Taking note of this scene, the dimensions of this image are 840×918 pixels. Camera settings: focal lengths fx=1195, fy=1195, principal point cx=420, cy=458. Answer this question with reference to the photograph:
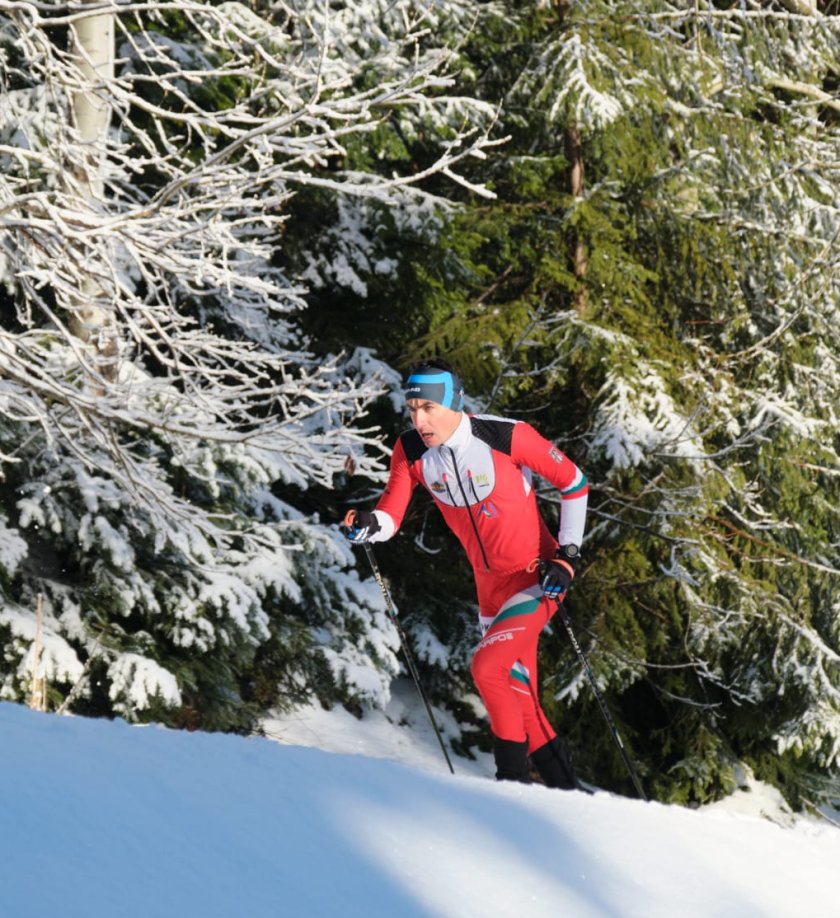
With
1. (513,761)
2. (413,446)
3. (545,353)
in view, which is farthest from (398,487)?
(545,353)

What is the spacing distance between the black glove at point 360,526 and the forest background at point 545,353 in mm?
2285

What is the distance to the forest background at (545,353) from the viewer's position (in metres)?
7.98

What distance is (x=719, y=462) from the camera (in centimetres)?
1116

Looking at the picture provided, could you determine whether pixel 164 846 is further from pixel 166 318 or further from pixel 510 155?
pixel 510 155

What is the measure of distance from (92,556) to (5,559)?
30.1 inches

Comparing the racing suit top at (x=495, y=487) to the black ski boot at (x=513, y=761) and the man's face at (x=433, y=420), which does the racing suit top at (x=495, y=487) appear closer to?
the man's face at (x=433, y=420)

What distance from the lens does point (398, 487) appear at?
221 inches

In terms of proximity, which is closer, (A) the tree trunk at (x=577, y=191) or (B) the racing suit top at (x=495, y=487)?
(B) the racing suit top at (x=495, y=487)

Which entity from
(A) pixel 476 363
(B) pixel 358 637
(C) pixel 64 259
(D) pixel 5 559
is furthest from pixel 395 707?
(C) pixel 64 259

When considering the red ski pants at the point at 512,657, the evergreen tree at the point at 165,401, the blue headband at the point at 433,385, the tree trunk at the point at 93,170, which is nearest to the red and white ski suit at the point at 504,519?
the red ski pants at the point at 512,657

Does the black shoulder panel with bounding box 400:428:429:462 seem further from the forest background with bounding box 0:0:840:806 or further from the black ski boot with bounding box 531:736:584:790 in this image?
the forest background with bounding box 0:0:840:806

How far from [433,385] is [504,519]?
70 cm

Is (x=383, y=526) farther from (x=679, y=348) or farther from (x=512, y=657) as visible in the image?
(x=679, y=348)

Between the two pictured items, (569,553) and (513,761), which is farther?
(569,553)
